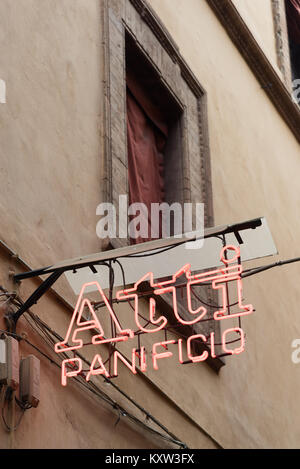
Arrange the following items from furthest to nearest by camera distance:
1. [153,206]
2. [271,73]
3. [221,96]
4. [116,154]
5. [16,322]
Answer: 1. [271,73]
2. [221,96]
3. [153,206]
4. [116,154]
5. [16,322]

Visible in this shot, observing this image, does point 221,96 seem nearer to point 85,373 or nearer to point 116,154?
point 116,154

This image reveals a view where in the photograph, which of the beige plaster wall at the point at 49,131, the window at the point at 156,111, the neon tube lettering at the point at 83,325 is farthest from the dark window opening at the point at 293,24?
the neon tube lettering at the point at 83,325

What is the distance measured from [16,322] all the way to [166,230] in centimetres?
330

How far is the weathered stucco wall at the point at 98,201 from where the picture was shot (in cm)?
758

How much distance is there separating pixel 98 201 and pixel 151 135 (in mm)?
2217

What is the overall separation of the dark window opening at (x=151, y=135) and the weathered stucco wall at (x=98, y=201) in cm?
69

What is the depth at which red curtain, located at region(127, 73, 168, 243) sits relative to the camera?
9.98 m

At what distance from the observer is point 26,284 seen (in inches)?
293

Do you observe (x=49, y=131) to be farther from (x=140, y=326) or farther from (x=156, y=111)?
(x=156, y=111)

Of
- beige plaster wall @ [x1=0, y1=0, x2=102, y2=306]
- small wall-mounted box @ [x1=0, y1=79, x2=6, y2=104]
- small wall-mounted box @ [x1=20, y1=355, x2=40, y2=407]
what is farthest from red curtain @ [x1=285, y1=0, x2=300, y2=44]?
small wall-mounted box @ [x1=20, y1=355, x2=40, y2=407]

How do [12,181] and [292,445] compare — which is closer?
[12,181]

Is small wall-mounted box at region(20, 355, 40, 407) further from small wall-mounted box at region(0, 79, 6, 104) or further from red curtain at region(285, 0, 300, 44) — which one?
red curtain at region(285, 0, 300, 44)

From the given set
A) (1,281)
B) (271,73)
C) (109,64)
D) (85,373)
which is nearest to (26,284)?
(1,281)

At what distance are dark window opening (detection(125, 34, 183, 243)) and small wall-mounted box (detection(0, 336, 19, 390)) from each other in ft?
10.4
